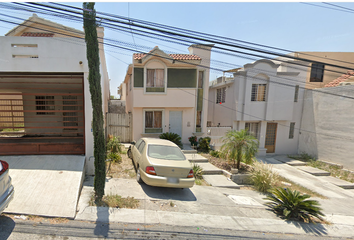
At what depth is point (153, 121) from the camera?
40.4 feet

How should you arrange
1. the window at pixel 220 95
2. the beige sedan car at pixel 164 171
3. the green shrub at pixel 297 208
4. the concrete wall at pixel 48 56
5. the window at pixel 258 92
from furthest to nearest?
1. the window at pixel 220 95
2. the window at pixel 258 92
3. the concrete wall at pixel 48 56
4. the beige sedan car at pixel 164 171
5. the green shrub at pixel 297 208

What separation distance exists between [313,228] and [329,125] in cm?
1106

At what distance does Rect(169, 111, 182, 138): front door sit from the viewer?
1244cm

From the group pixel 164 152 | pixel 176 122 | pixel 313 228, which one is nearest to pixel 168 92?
pixel 176 122

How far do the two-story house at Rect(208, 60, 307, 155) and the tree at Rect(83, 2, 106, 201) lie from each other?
11.0 metres

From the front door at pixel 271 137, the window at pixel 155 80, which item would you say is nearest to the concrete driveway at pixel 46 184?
the window at pixel 155 80

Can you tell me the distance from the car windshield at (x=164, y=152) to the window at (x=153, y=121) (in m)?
6.04

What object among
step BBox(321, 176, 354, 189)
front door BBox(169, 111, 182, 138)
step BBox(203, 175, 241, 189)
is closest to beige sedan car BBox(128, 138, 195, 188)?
step BBox(203, 175, 241, 189)

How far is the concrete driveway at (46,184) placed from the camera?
3809 mm

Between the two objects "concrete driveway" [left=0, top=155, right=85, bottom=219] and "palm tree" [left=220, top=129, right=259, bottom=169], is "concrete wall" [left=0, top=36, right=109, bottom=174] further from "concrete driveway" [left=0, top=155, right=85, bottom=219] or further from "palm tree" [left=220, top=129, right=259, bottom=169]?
"palm tree" [left=220, top=129, right=259, bottom=169]

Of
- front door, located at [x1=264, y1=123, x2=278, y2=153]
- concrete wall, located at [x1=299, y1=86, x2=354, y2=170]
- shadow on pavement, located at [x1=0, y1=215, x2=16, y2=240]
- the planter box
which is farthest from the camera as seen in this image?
front door, located at [x1=264, y1=123, x2=278, y2=153]

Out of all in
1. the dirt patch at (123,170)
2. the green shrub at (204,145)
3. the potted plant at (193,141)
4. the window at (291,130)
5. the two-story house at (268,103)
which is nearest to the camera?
the dirt patch at (123,170)

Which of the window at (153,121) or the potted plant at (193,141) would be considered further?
the window at (153,121)

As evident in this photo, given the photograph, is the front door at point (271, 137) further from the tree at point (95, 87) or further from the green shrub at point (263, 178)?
the tree at point (95, 87)
